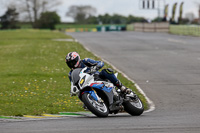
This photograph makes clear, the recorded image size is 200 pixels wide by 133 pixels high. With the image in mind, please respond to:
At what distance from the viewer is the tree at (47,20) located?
110 metres

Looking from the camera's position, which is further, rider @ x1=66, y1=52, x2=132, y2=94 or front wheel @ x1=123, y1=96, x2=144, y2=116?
front wheel @ x1=123, y1=96, x2=144, y2=116

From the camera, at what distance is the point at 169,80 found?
1669 centimetres

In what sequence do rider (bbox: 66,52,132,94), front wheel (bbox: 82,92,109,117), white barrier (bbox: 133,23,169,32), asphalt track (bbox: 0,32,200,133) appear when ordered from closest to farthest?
asphalt track (bbox: 0,32,200,133)
front wheel (bbox: 82,92,109,117)
rider (bbox: 66,52,132,94)
white barrier (bbox: 133,23,169,32)

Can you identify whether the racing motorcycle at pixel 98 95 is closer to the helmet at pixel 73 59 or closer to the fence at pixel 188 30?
the helmet at pixel 73 59

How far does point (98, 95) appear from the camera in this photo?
9.59 m

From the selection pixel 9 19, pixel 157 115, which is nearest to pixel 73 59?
pixel 157 115

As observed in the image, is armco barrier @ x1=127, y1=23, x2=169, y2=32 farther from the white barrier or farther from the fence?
the fence

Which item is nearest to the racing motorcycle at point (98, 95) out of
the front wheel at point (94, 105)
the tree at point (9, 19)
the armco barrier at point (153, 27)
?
the front wheel at point (94, 105)

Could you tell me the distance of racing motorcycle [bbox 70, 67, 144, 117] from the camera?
920 cm

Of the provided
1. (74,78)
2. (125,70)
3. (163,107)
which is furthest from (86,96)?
(125,70)

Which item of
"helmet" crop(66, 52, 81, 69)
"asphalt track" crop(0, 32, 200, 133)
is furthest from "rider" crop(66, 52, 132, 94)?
"asphalt track" crop(0, 32, 200, 133)

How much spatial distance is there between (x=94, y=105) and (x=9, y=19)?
102373mm

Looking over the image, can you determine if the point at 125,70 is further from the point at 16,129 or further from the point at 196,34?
the point at 196,34

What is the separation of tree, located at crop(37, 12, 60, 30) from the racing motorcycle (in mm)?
101783
